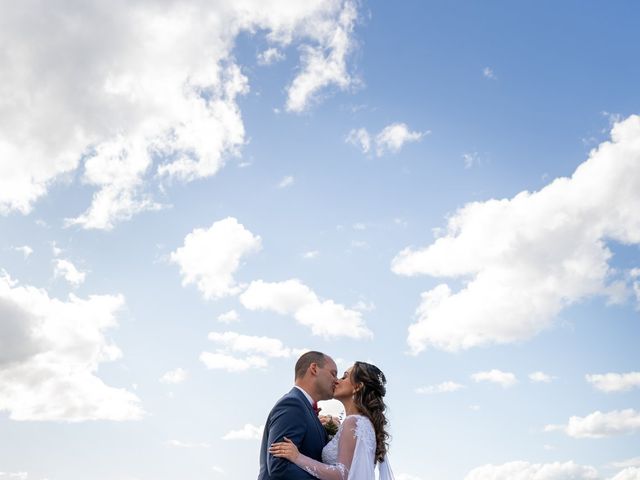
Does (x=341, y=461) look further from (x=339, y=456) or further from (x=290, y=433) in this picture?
(x=290, y=433)

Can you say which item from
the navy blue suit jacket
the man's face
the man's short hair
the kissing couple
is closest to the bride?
the kissing couple

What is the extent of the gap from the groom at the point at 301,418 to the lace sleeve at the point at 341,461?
0.45ft

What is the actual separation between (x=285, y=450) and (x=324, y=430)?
1756 mm

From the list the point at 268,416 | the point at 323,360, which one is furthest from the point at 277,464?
the point at 323,360

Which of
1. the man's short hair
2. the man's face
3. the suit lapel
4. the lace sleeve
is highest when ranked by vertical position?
the man's short hair

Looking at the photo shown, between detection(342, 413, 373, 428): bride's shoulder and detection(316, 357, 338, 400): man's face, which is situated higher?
detection(316, 357, 338, 400): man's face

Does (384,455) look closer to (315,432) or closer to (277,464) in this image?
(315,432)

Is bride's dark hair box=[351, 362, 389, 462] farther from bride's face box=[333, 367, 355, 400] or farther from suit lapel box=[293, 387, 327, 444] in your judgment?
suit lapel box=[293, 387, 327, 444]

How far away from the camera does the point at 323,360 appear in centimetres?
1234

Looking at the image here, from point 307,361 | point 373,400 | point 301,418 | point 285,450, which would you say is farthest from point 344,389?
point 285,450

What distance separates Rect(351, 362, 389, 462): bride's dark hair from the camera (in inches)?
511

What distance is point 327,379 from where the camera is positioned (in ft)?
40.2

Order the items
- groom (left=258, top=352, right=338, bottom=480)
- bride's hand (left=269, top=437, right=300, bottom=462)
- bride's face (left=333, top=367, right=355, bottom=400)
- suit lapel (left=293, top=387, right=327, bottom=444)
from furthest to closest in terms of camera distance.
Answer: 1. bride's face (left=333, top=367, right=355, bottom=400)
2. suit lapel (left=293, top=387, right=327, bottom=444)
3. groom (left=258, top=352, right=338, bottom=480)
4. bride's hand (left=269, top=437, right=300, bottom=462)

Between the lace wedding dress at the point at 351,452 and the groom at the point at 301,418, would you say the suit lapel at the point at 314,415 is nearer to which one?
the groom at the point at 301,418
